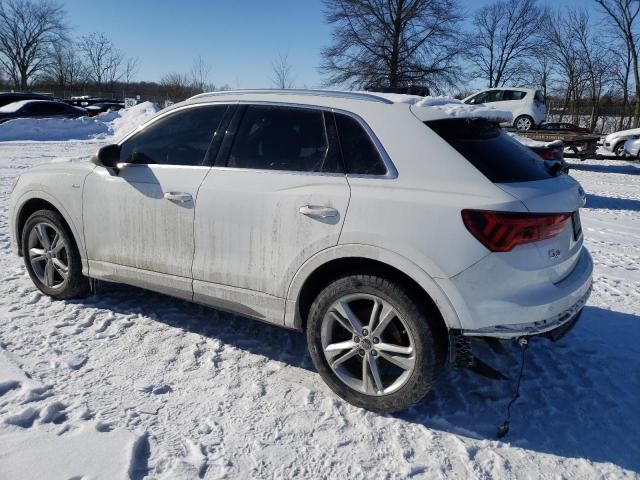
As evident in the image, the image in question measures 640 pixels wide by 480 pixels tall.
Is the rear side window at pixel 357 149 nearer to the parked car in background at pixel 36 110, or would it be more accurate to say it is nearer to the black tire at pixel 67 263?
the black tire at pixel 67 263

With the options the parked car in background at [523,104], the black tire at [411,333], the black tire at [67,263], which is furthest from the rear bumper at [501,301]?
the parked car in background at [523,104]

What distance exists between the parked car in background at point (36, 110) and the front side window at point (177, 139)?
20.8m

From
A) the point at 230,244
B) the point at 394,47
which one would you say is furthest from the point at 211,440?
the point at 394,47

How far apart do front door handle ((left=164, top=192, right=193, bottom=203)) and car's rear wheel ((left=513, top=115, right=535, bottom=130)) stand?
19.2m

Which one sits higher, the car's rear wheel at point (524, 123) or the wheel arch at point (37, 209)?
the car's rear wheel at point (524, 123)

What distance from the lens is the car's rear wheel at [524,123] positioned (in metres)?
20.1

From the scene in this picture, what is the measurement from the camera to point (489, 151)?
289 cm

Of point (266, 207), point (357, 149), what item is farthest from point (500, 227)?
point (266, 207)

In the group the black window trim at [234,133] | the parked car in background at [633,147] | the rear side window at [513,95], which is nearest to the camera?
the black window trim at [234,133]

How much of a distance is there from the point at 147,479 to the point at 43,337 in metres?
1.81

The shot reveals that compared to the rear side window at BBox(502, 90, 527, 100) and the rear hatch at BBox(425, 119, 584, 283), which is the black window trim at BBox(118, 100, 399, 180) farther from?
the rear side window at BBox(502, 90, 527, 100)

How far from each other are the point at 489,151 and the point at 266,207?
52.5 inches

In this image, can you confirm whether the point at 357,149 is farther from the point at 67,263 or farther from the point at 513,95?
the point at 513,95

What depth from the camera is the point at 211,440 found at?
8.66 ft
